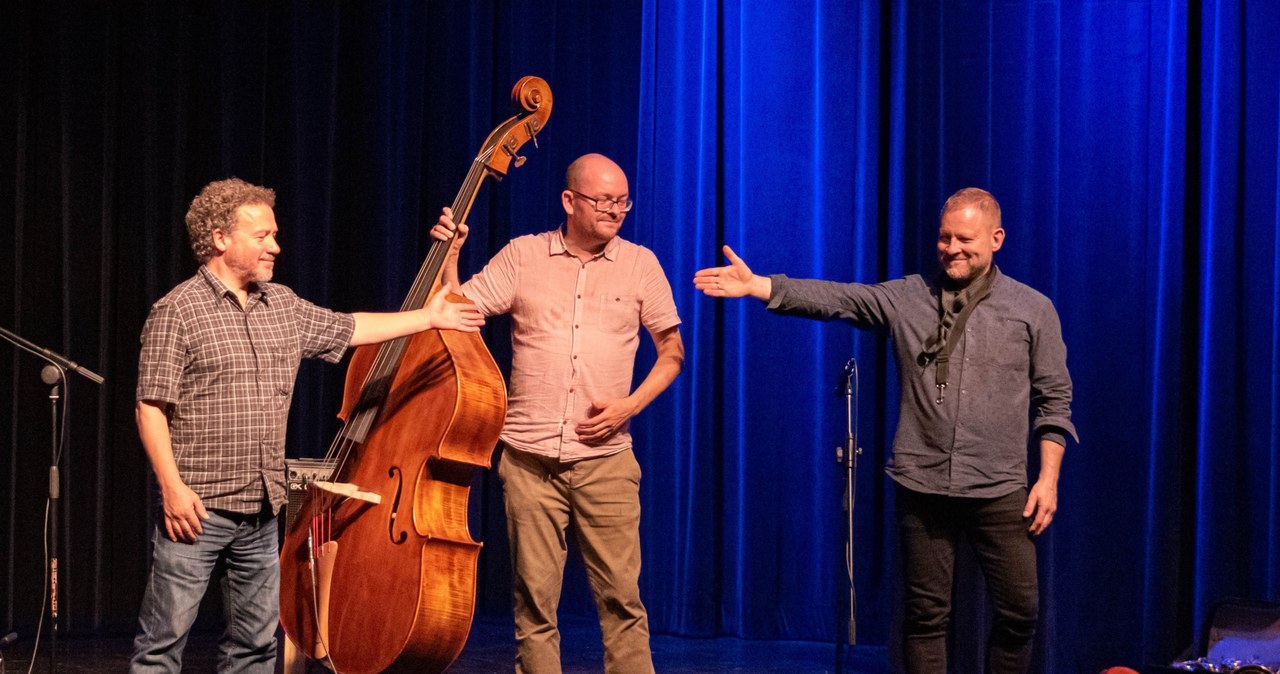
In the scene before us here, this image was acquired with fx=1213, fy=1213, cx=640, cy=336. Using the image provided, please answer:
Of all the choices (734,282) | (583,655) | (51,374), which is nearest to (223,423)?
(51,374)

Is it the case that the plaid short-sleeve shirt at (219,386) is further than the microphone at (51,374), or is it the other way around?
the microphone at (51,374)

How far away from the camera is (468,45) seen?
19.5 feet

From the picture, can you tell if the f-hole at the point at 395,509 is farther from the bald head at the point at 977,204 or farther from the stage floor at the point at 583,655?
the bald head at the point at 977,204

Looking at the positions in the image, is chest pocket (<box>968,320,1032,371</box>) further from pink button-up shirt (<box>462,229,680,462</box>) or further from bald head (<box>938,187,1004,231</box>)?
pink button-up shirt (<box>462,229,680,462</box>)

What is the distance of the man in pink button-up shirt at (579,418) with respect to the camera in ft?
11.9

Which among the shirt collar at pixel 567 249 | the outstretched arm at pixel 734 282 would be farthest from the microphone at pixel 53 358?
the outstretched arm at pixel 734 282

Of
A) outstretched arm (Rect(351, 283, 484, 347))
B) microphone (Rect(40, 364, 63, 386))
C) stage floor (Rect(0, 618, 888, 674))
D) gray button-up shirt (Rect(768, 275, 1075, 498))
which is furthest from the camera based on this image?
stage floor (Rect(0, 618, 888, 674))


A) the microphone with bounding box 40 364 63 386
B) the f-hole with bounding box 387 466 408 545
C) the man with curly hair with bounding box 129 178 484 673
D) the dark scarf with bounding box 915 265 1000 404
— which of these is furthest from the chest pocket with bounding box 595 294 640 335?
the microphone with bounding box 40 364 63 386

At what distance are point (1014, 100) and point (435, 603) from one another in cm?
314

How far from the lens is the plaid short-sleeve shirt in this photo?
3.02 m

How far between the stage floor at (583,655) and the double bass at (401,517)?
1329 millimetres

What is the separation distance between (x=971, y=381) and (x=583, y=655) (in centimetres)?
234

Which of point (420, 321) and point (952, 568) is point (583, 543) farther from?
point (952, 568)

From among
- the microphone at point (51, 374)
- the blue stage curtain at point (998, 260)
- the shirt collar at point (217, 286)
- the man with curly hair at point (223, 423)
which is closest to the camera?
the man with curly hair at point (223, 423)
